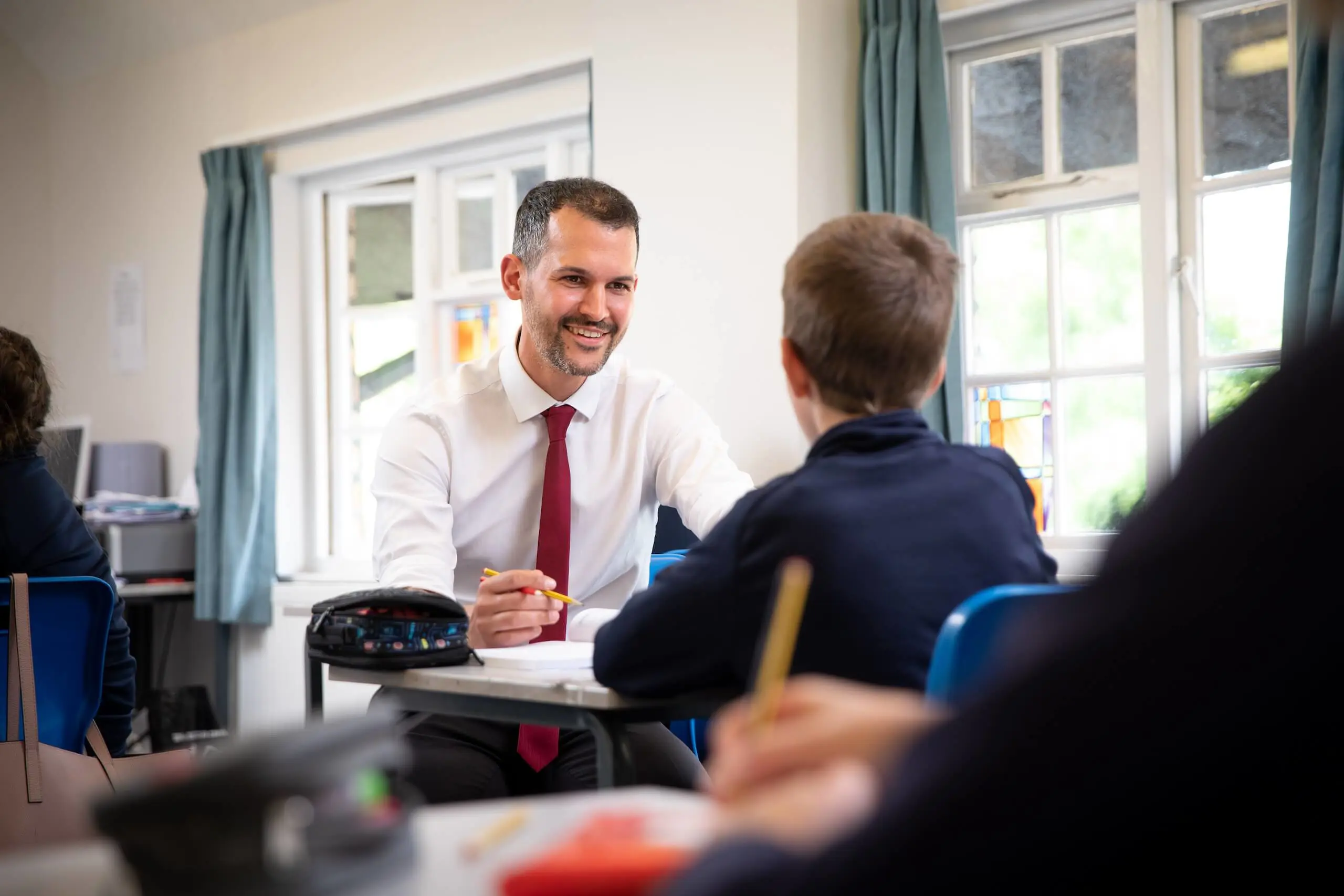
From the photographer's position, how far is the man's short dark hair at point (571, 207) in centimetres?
246

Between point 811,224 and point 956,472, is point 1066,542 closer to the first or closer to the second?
point 811,224

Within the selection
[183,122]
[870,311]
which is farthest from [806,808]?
[183,122]

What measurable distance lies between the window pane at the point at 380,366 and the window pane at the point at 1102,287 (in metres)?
2.63

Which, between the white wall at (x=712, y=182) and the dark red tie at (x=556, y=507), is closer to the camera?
the dark red tie at (x=556, y=507)

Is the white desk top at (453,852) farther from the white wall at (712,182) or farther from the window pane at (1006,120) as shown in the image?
the window pane at (1006,120)

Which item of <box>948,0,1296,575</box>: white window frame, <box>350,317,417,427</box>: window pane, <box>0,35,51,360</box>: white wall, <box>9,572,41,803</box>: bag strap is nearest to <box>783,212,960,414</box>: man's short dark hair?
<box>9,572,41,803</box>: bag strap

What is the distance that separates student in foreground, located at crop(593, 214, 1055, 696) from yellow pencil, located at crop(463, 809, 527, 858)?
0.69 m

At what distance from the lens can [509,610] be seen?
1801 millimetres

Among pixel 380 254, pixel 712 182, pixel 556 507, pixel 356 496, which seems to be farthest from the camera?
pixel 356 496

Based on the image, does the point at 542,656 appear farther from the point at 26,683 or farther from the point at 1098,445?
the point at 1098,445

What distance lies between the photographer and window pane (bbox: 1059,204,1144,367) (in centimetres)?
359

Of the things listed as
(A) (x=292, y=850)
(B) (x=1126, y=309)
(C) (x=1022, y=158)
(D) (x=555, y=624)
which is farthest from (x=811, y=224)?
(A) (x=292, y=850)

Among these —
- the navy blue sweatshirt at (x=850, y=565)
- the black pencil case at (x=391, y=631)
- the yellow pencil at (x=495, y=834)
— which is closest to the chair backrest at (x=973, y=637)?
the navy blue sweatshirt at (x=850, y=565)

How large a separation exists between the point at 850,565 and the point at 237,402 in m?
4.47
